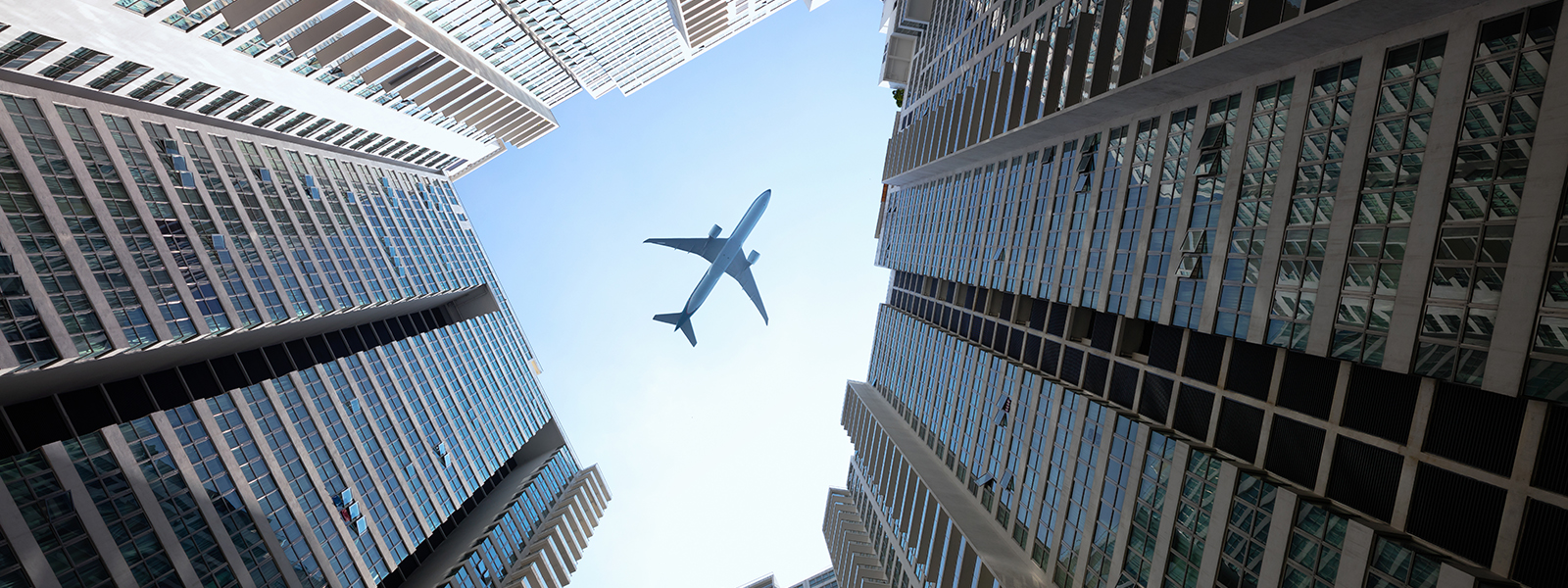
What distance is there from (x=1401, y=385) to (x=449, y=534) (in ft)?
312

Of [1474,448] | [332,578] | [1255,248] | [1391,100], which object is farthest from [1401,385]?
[332,578]

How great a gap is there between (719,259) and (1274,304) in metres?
72.8

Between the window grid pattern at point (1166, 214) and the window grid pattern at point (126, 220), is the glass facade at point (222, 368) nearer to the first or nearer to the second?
the window grid pattern at point (126, 220)

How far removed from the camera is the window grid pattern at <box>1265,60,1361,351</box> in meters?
23.4

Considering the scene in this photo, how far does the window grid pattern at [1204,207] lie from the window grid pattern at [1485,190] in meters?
9.64

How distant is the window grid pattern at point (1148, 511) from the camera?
30.5 metres

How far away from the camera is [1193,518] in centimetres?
2838

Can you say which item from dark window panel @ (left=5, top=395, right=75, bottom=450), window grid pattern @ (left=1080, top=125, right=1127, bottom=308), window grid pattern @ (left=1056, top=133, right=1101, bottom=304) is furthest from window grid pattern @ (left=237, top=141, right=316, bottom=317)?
window grid pattern @ (left=1080, top=125, right=1127, bottom=308)

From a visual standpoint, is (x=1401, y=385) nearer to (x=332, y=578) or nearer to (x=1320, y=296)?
(x=1320, y=296)

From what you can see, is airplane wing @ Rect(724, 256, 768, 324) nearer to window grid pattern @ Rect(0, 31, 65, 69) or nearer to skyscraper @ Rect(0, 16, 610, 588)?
skyscraper @ Rect(0, 16, 610, 588)

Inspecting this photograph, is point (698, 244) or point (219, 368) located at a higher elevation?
point (698, 244)

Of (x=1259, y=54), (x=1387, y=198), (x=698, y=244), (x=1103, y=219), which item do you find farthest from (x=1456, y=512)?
(x=698, y=244)

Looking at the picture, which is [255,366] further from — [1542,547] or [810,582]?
[810,582]

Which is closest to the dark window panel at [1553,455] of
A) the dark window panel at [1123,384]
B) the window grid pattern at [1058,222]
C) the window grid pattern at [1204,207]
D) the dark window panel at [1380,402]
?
the dark window panel at [1380,402]
